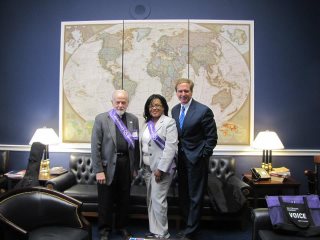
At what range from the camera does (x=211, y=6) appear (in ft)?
14.2

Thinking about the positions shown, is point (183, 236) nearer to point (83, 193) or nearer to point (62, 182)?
point (83, 193)

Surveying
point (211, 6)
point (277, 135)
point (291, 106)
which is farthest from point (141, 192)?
point (211, 6)

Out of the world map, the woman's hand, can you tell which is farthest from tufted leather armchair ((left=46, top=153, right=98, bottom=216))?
the woman's hand

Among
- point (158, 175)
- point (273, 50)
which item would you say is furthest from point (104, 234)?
point (273, 50)

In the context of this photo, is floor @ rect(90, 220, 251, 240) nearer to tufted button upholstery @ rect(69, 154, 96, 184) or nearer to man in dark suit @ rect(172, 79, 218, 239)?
man in dark suit @ rect(172, 79, 218, 239)

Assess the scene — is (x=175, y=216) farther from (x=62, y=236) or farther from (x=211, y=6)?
(x=211, y=6)

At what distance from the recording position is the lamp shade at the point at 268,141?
3.83m

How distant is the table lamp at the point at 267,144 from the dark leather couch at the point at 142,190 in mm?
430

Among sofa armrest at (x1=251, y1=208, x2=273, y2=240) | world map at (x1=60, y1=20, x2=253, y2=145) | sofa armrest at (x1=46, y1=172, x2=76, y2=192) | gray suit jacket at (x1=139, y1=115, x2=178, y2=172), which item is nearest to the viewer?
sofa armrest at (x1=251, y1=208, x2=273, y2=240)

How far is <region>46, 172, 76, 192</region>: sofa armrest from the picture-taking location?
3.53m

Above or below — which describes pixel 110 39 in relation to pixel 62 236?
above

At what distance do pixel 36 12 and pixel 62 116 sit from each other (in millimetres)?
1697

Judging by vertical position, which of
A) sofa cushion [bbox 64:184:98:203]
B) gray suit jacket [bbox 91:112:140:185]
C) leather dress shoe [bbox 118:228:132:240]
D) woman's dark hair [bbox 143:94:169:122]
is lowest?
leather dress shoe [bbox 118:228:132:240]

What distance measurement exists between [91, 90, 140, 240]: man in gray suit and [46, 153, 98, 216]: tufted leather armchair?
0.44m
